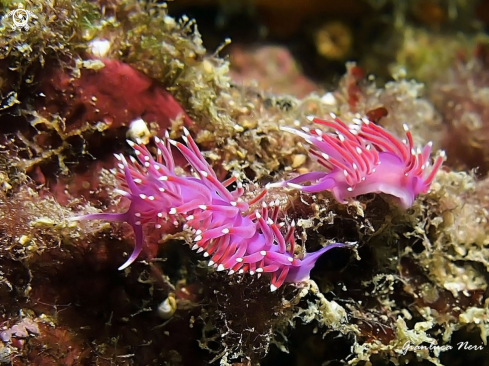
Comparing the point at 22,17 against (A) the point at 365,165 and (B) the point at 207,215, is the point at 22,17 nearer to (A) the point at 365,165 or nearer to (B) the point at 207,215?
(B) the point at 207,215

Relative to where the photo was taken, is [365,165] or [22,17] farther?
[22,17]

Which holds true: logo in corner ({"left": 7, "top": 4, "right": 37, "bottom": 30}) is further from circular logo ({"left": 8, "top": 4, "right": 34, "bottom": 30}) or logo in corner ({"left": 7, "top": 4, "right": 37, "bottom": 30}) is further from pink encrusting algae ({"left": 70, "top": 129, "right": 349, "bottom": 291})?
pink encrusting algae ({"left": 70, "top": 129, "right": 349, "bottom": 291})

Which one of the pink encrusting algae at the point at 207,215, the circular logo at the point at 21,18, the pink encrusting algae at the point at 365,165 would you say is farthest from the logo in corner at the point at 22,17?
the pink encrusting algae at the point at 365,165

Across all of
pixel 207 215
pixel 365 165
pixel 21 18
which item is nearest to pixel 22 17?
pixel 21 18

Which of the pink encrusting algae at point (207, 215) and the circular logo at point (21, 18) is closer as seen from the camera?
the pink encrusting algae at point (207, 215)

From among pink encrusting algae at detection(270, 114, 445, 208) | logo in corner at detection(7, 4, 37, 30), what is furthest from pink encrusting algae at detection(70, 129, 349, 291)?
logo in corner at detection(7, 4, 37, 30)

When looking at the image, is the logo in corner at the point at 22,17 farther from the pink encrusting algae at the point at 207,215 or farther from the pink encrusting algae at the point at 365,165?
the pink encrusting algae at the point at 365,165
